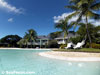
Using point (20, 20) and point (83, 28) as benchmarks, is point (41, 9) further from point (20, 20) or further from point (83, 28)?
point (83, 28)

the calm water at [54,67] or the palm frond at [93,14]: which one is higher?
the palm frond at [93,14]

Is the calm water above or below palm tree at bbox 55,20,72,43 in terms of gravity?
below

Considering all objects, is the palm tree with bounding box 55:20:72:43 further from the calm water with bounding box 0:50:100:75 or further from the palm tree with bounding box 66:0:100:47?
the calm water with bounding box 0:50:100:75

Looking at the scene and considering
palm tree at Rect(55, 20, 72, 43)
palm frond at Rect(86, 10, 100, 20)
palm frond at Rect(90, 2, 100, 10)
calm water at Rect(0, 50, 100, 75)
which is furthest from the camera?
palm tree at Rect(55, 20, 72, 43)

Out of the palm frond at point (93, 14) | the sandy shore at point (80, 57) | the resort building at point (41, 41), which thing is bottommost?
the sandy shore at point (80, 57)

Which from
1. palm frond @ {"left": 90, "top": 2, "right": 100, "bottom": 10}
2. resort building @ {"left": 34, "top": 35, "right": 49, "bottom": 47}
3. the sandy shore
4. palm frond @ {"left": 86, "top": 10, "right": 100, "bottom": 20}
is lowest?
the sandy shore

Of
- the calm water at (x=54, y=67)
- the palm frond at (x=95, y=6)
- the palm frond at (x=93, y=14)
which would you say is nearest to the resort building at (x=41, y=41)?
the palm frond at (x=93, y=14)

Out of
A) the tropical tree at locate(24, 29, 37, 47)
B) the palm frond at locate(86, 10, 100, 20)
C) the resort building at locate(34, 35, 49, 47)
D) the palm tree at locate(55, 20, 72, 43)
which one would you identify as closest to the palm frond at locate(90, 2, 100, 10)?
the palm frond at locate(86, 10, 100, 20)

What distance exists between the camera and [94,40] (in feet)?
69.3

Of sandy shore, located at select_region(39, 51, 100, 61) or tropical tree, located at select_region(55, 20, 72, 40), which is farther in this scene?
tropical tree, located at select_region(55, 20, 72, 40)

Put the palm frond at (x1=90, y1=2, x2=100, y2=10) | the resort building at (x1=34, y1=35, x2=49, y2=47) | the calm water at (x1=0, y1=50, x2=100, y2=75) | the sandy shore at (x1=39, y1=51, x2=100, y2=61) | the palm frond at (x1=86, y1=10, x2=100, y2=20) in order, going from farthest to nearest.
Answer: the resort building at (x1=34, y1=35, x2=49, y2=47) → the palm frond at (x1=86, y1=10, x2=100, y2=20) → the palm frond at (x1=90, y1=2, x2=100, y2=10) → the sandy shore at (x1=39, y1=51, x2=100, y2=61) → the calm water at (x1=0, y1=50, x2=100, y2=75)

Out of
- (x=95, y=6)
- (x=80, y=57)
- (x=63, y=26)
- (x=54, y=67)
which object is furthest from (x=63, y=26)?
(x=54, y=67)

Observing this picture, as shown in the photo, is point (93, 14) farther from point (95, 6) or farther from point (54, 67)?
point (54, 67)

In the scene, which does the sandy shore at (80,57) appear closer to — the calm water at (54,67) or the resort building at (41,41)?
the calm water at (54,67)
